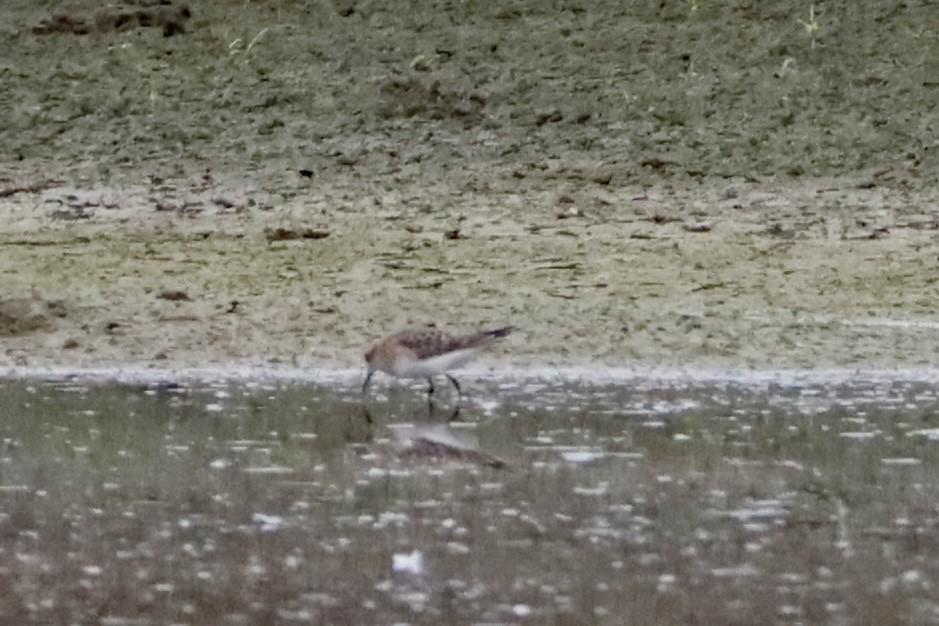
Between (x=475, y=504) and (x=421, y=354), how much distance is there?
6.58 feet

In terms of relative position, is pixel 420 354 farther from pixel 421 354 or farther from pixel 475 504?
pixel 475 504

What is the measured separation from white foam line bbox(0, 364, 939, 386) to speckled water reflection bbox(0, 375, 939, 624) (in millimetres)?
181

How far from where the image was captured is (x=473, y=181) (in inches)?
463

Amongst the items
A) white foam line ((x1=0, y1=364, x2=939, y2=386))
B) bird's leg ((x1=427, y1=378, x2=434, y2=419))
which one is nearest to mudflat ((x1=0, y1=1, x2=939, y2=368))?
white foam line ((x1=0, y1=364, x2=939, y2=386))

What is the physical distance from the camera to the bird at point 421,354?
859 centimetres

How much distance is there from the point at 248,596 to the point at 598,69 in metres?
7.93

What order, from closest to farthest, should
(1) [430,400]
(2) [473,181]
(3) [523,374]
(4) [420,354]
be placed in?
1. (4) [420,354]
2. (1) [430,400]
3. (3) [523,374]
4. (2) [473,181]

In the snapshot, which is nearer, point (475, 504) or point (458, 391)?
point (475, 504)

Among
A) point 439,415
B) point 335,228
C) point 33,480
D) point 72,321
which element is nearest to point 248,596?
point 33,480

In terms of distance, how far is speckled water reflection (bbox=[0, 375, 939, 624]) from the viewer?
5562mm

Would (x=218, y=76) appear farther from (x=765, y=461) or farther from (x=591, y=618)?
(x=591, y=618)

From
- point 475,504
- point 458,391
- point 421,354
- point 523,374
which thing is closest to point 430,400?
point 458,391

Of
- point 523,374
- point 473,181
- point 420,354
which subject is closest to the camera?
point 420,354

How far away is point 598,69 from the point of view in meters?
13.1
